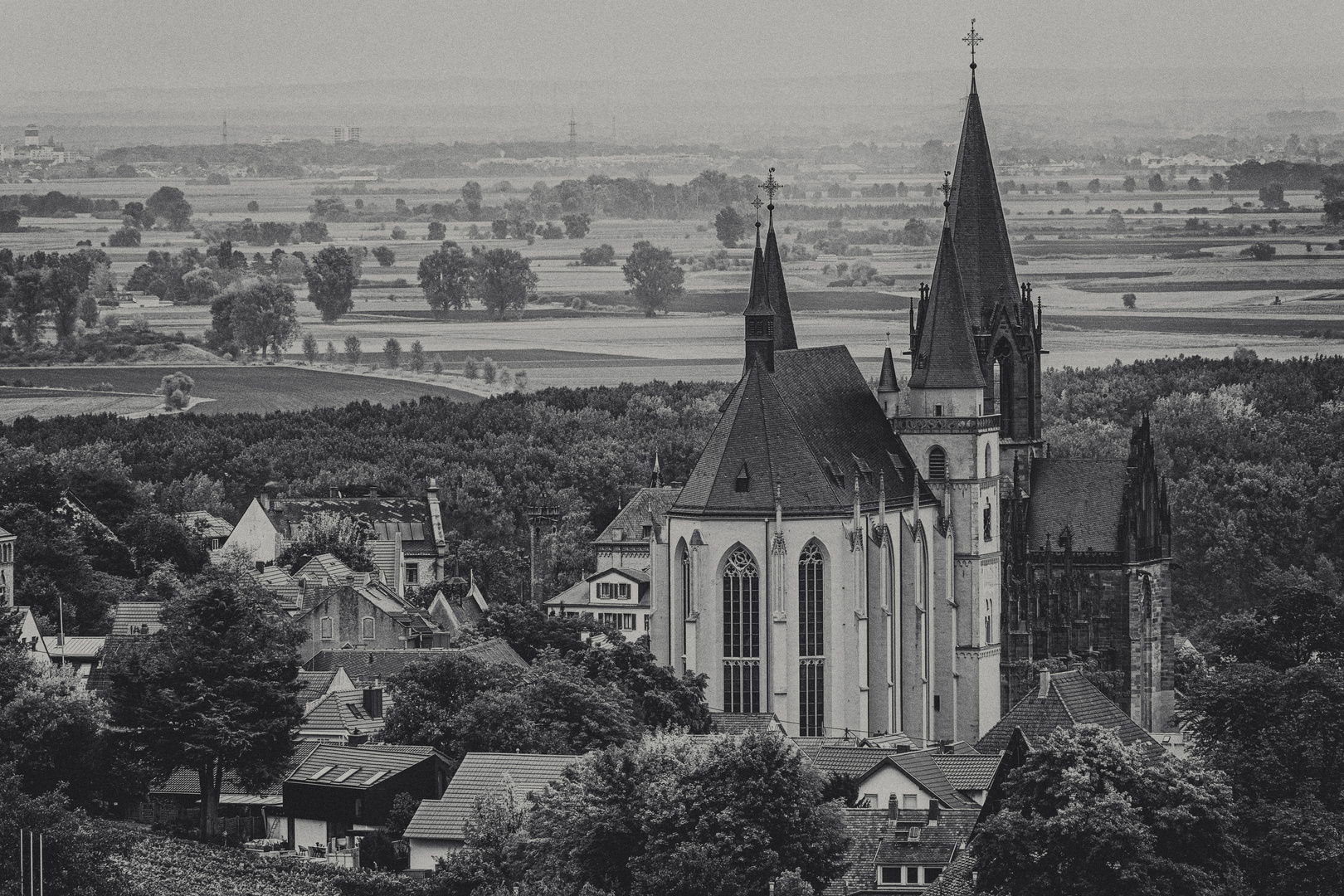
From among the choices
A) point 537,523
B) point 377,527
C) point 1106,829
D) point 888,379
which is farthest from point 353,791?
point 537,523

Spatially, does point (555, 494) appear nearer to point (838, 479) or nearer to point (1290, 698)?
point (838, 479)

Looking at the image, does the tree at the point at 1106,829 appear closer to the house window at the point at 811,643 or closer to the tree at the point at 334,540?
the house window at the point at 811,643

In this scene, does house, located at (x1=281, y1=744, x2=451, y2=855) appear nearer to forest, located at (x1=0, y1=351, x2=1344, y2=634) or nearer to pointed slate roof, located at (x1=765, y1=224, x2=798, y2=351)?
pointed slate roof, located at (x1=765, y1=224, x2=798, y2=351)

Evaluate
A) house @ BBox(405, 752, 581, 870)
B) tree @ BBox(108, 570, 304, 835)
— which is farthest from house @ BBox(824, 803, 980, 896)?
tree @ BBox(108, 570, 304, 835)

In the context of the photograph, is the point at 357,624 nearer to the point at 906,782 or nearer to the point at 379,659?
the point at 379,659

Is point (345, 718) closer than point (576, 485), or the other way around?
point (345, 718)

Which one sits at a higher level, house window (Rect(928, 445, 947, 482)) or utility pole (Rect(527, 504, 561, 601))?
house window (Rect(928, 445, 947, 482))

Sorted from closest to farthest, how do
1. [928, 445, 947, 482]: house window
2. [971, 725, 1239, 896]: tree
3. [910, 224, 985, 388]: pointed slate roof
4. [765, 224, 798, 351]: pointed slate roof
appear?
[971, 725, 1239, 896]: tree → [910, 224, 985, 388]: pointed slate roof → [928, 445, 947, 482]: house window → [765, 224, 798, 351]: pointed slate roof
